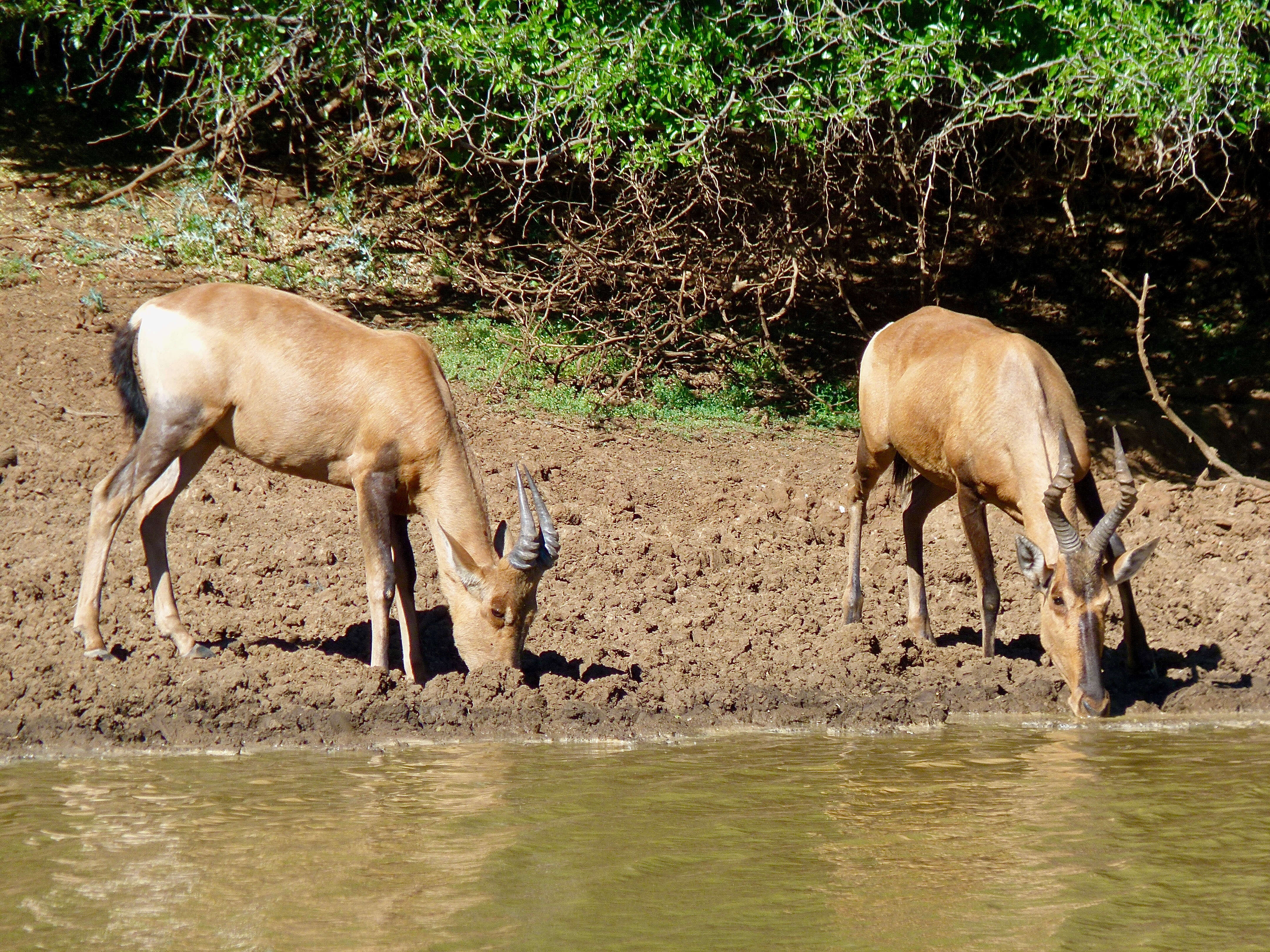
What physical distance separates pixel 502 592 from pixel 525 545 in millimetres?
350

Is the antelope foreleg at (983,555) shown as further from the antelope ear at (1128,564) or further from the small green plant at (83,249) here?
the small green plant at (83,249)

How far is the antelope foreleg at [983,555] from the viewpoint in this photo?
28.0 feet

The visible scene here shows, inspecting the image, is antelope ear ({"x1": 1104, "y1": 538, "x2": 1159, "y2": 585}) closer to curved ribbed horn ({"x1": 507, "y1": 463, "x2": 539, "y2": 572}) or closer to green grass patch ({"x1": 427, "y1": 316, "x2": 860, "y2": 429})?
curved ribbed horn ({"x1": 507, "y1": 463, "x2": 539, "y2": 572})

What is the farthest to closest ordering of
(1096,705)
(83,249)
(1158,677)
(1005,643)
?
(83,249)
(1005,643)
(1158,677)
(1096,705)

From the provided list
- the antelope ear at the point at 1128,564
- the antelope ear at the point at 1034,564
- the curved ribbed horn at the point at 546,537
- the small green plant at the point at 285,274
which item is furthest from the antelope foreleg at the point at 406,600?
the small green plant at the point at 285,274

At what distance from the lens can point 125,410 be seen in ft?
27.5

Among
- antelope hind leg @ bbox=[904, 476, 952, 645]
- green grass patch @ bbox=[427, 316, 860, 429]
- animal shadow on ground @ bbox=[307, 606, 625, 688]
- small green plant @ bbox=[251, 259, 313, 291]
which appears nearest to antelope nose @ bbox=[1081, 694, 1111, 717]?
antelope hind leg @ bbox=[904, 476, 952, 645]

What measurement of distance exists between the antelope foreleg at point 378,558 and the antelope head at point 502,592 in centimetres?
34

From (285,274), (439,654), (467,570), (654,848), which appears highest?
(285,274)

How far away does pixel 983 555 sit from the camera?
8594mm

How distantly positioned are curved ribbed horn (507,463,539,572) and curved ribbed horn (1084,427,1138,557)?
3.19m

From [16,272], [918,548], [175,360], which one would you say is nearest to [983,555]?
[918,548]

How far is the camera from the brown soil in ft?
24.8

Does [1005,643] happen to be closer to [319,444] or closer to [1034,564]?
[1034,564]
